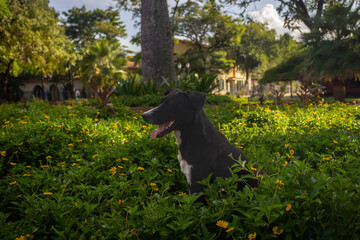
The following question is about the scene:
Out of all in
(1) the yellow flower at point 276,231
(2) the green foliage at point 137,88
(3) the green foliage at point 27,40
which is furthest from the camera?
(3) the green foliage at point 27,40

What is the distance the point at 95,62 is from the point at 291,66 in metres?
21.4

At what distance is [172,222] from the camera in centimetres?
186

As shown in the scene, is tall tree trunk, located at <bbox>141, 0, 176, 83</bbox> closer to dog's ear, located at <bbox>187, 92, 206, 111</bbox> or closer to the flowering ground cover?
the flowering ground cover

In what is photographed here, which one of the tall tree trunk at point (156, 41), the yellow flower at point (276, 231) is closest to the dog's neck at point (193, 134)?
the yellow flower at point (276, 231)

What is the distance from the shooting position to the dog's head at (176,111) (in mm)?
2188

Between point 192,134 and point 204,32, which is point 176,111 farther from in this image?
point 204,32

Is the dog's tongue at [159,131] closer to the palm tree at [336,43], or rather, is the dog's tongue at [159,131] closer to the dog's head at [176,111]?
the dog's head at [176,111]

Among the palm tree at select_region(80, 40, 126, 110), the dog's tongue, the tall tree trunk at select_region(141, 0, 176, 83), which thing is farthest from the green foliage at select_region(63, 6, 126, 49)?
the dog's tongue

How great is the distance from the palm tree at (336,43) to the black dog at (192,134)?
48.0 ft

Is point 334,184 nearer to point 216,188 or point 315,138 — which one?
point 216,188

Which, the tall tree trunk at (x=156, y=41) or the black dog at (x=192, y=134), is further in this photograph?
the tall tree trunk at (x=156, y=41)

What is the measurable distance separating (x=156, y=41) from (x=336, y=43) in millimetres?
9687

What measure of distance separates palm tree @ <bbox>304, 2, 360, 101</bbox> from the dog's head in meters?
14.7

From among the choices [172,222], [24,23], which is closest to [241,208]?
[172,222]
